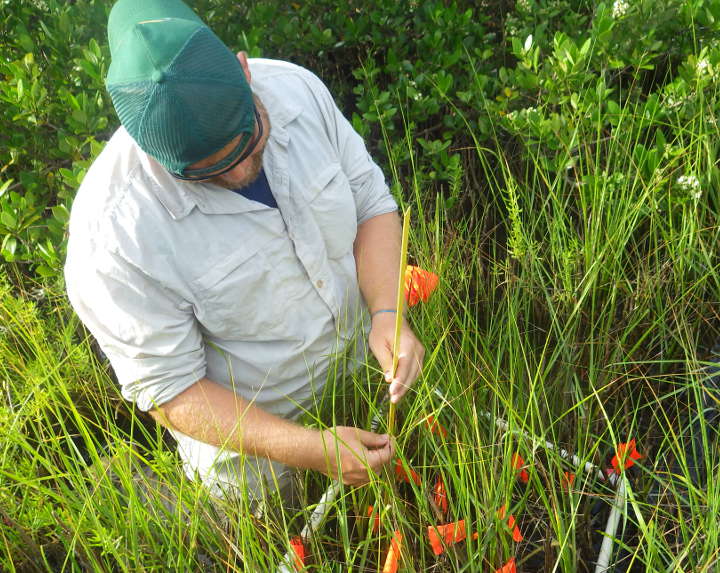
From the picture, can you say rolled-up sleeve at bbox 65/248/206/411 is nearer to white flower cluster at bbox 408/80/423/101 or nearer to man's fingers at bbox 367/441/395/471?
man's fingers at bbox 367/441/395/471

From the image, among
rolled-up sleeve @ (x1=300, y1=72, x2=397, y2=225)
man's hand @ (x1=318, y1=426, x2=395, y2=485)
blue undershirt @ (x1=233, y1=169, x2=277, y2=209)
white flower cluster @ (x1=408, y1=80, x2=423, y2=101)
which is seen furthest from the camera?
white flower cluster @ (x1=408, y1=80, x2=423, y2=101)

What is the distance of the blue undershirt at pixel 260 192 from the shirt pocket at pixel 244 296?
13cm

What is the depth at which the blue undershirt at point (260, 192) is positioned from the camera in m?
1.74

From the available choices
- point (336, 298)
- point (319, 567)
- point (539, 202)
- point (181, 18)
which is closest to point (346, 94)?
point (539, 202)

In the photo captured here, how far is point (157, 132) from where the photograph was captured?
1.38 m

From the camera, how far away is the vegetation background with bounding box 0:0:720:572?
1.47m

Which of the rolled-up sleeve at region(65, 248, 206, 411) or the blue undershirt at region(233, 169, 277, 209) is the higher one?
the blue undershirt at region(233, 169, 277, 209)

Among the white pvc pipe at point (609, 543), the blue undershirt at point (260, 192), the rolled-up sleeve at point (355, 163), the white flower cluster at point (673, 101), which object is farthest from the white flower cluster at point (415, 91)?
the white pvc pipe at point (609, 543)

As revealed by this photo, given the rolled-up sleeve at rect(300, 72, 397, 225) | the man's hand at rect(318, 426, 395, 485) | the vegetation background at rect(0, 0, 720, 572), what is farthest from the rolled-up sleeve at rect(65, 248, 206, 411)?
the rolled-up sleeve at rect(300, 72, 397, 225)

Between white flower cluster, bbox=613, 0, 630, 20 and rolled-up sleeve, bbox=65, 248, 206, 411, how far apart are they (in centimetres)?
169

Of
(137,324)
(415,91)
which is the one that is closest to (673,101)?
(415,91)

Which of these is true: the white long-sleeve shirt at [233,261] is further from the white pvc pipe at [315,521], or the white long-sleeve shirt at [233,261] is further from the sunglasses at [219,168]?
the white pvc pipe at [315,521]

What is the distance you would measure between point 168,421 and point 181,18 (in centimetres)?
95

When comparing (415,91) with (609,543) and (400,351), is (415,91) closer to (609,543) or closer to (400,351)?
(400,351)
